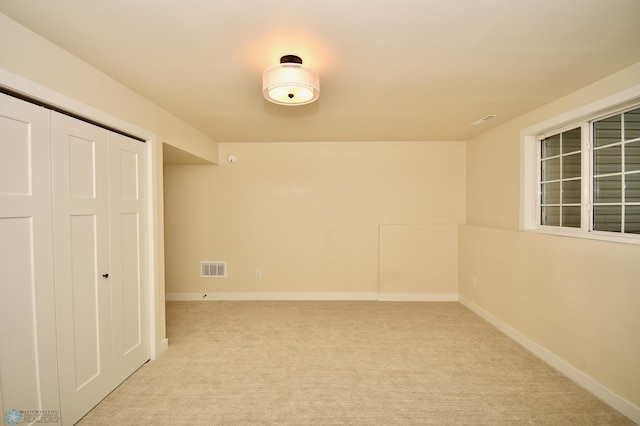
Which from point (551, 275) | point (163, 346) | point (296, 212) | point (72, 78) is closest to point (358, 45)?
point (72, 78)

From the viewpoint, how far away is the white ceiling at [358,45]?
55.7 inches

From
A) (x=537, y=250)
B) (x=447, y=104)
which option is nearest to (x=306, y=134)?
(x=447, y=104)

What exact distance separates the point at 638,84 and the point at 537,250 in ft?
5.02

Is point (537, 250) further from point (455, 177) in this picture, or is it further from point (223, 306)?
point (223, 306)

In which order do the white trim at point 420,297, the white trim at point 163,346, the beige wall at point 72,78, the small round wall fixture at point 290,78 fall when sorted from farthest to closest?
the white trim at point 420,297, the white trim at point 163,346, the small round wall fixture at point 290,78, the beige wall at point 72,78

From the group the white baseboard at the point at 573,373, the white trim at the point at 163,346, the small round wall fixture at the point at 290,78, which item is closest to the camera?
the small round wall fixture at the point at 290,78

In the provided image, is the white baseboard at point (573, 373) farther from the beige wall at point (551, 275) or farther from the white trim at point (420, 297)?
the white trim at point (420, 297)

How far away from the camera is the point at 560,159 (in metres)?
2.81

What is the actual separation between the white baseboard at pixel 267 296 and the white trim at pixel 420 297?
215 mm

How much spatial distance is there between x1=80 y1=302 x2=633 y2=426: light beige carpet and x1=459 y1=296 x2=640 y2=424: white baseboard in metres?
0.06

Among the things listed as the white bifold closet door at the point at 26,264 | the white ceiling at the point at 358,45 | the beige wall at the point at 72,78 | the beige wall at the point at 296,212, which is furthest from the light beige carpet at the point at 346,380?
the white ceiling at the point at 358,45

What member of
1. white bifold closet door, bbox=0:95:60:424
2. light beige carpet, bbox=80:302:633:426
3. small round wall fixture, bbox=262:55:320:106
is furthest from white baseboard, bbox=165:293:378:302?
small round wall fixture, bbox=262:55:320:106

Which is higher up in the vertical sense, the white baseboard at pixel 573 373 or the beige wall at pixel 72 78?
the beige wall at pixel 72 78

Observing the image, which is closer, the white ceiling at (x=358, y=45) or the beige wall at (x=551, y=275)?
the white ceiling at (x=358, y=45)
